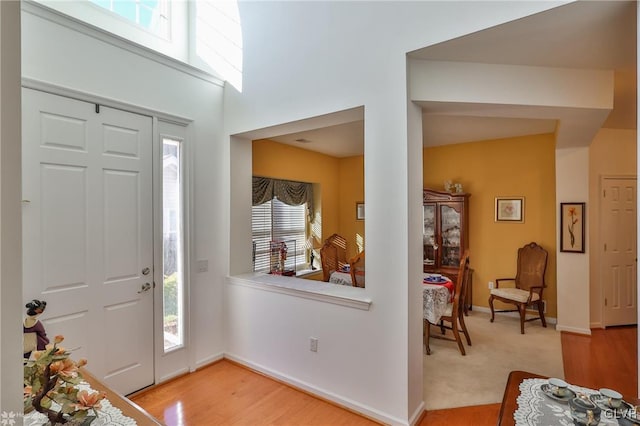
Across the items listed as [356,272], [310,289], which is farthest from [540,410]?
[356,272]

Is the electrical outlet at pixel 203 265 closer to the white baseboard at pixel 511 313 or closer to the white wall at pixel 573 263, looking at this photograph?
the white baseboard at pixel 511 313

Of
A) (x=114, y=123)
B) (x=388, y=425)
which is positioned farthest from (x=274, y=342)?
(x=114, y=123)

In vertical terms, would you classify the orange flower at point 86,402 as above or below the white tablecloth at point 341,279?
above

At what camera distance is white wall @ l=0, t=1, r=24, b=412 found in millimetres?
534

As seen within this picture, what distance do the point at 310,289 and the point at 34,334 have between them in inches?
72.0

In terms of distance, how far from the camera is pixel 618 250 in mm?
4387

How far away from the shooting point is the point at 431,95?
2361mm

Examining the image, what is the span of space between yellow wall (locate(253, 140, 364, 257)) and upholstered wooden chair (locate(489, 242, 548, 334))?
244 centimetres

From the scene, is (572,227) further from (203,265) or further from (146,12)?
(146,12)

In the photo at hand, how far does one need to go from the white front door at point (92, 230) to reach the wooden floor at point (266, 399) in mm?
369

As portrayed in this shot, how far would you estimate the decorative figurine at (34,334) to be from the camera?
1826 mm

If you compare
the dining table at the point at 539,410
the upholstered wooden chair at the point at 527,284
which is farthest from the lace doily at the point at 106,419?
the upholstered wooden chair at the point at 527,284

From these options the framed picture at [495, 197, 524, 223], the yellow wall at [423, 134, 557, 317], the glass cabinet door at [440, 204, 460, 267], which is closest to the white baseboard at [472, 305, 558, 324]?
the yellow wall at [423, 134, 557, 317]

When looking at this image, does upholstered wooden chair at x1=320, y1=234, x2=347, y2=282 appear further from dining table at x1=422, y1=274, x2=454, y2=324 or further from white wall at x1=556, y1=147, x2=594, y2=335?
Answer: white wall at x1=556, y1=147, x2=594, y2=335
